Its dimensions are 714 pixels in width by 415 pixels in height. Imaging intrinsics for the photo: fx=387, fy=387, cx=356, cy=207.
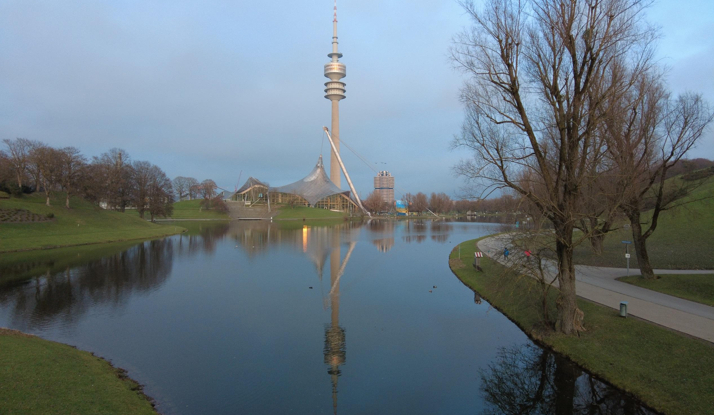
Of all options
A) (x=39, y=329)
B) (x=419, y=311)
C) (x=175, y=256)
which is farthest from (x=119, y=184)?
(x=419, y=311)

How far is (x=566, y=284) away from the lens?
909cm

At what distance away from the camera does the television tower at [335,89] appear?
107500 mm

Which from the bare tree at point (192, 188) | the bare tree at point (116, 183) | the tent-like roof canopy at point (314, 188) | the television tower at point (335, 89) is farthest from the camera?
the television tower at point (335, 89)

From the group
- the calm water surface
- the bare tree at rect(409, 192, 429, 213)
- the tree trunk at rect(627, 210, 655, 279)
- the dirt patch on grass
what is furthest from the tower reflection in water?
the bare tree at rect(409, 192, 429, 213)

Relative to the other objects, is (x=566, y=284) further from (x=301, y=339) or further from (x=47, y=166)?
(x=47, y=166)

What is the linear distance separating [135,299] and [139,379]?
290 inches

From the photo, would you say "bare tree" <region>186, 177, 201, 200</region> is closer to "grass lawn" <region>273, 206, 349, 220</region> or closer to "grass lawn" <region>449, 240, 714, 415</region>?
"grass lawn" <region>273, 206, 349, 220</region>

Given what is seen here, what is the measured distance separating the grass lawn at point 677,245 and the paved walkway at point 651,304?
7.06 feet

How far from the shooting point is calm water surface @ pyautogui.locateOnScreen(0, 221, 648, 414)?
737 cm

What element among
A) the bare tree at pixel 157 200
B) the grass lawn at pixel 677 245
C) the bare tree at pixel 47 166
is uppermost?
the bare tree at pixel 47 166

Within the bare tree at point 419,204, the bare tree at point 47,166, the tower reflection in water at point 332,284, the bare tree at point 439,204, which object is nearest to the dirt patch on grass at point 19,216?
the bare tree at point 47,166

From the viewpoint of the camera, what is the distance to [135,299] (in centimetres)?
1416

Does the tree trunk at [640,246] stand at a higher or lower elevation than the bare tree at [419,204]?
lower

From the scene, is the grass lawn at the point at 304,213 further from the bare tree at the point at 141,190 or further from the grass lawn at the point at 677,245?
the grass lawn at the point at 677,245
